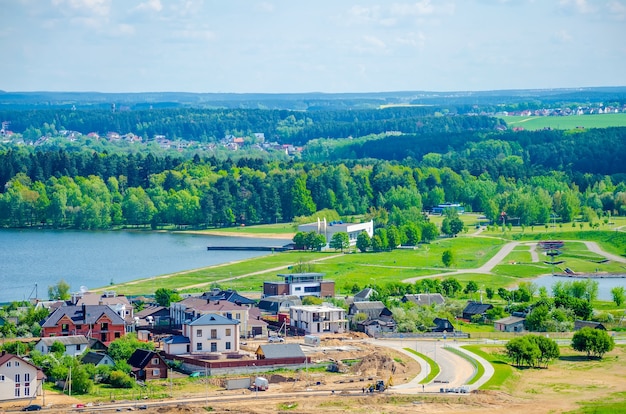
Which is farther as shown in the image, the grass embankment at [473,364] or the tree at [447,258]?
the tree at [447,258]

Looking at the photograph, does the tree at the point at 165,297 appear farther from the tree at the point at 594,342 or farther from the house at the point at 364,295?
the tree at the point at 594,342

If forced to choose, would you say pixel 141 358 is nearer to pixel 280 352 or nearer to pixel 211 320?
pixel 211 320

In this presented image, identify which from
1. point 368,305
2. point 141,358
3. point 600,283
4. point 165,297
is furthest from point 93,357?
point 600,283

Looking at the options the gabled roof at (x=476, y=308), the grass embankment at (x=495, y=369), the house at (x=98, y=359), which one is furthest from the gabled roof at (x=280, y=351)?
the gabled roof at (x=476, y=308)

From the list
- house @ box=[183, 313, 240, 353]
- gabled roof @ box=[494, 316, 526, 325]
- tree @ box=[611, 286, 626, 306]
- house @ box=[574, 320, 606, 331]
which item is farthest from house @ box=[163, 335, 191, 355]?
tree @ box=[611, 286, 626, 306]

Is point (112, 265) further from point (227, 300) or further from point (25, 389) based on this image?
point (25, 389)

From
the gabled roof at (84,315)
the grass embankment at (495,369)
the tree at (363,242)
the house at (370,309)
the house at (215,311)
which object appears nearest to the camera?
the grass embankment at (495,369)

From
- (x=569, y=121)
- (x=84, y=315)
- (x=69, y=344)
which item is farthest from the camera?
(x=569, y=121)
